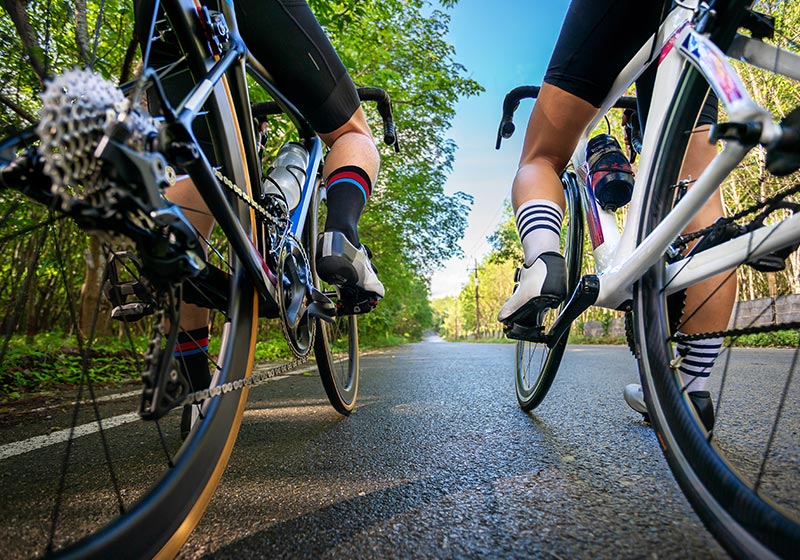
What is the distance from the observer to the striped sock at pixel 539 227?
1384mm

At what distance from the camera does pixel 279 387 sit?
3.12 metres

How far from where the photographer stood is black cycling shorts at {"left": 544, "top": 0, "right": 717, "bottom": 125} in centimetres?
129

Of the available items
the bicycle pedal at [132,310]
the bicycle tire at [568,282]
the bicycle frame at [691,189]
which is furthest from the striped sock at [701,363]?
the bicycle pedal at [132,310]

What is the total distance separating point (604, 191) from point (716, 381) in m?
1.96

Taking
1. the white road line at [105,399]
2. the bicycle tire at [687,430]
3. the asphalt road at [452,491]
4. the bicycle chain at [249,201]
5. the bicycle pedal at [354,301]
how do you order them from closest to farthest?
the bicycle tire at [687,430] → the asphalt road at [452,491] → the bicycle chain at [249,201] → the bicycle pedal at [354,301] → the white road line at [105,399]

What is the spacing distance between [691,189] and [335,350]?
6.23ft

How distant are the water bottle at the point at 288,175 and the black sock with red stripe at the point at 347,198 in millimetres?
116

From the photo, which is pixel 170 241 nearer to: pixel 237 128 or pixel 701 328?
pixel 237 128

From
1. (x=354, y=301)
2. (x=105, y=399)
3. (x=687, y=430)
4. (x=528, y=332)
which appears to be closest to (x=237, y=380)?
(x=354, y=301)

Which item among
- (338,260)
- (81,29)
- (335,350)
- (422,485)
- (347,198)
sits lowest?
(422,485)

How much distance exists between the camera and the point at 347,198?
5.14 ft

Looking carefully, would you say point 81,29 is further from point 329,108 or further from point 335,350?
point 335,350

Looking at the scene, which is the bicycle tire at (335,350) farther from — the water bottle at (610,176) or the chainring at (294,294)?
the water bottle at (610,176)

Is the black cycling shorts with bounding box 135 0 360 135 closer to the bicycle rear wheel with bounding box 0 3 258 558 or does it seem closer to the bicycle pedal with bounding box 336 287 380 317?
the bicycle rear wheel with bounding box 0 3 258 558
